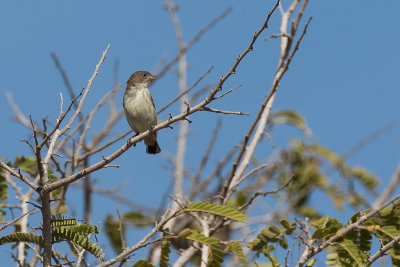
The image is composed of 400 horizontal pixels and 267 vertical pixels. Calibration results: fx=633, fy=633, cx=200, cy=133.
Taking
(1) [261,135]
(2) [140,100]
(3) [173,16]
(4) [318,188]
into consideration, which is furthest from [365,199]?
(3) [173,16]

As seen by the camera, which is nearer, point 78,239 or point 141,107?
point 78,239

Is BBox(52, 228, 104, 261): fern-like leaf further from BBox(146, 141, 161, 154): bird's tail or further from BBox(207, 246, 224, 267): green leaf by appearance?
BBox(146, 141, 161, 154): bird's tail

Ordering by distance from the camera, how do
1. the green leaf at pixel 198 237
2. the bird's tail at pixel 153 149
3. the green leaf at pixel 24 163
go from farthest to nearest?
1. the bird's tail at pixel 153 149
2. the green leaf at pixel 24 163
3. the green leaf at pixel 198 237

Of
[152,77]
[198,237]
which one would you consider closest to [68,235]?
[198,237]

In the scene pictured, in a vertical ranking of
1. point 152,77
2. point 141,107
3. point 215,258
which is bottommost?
point 215,258

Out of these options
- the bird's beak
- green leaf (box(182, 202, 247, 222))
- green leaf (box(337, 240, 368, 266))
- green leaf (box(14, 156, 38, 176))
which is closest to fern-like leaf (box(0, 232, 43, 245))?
green leaf (box(182, 202, 247, 222))

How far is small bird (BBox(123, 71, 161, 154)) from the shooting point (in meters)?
8.11

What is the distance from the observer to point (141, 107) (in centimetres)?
813

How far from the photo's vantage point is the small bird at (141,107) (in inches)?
319

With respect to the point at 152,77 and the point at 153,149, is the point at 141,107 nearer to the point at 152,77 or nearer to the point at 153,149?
the point at 153,149

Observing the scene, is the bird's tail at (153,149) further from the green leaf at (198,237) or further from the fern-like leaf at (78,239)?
the fern-like leaf at (78,239)

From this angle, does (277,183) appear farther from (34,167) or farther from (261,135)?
(34,167)

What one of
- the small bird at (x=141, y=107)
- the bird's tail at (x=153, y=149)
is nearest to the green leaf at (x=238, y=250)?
the small bird at (x=141, y=107)

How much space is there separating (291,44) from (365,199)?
262 centimetres
